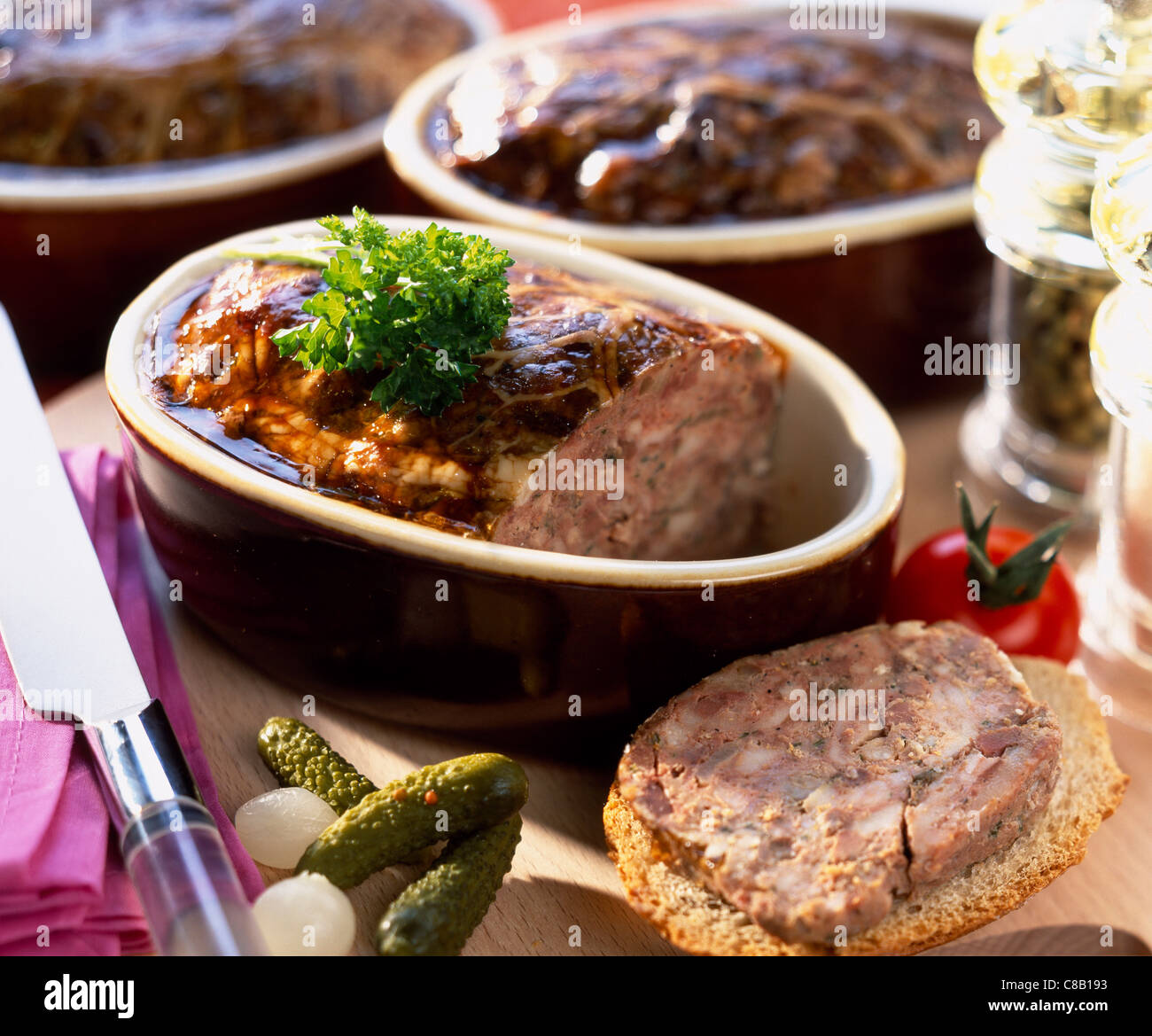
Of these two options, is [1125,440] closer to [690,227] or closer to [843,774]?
[843,774]

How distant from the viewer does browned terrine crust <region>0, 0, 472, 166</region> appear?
172 inches

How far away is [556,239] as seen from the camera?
3797 mm

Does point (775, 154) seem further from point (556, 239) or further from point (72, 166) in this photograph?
point (72, 166)

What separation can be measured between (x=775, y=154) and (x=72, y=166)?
2202 mm

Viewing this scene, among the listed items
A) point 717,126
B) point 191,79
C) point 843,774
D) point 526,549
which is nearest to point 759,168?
point 717,126

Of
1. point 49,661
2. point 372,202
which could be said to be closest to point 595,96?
point 372,202

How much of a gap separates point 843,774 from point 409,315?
123 cm

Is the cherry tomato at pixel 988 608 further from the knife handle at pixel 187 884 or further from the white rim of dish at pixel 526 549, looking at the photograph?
the knife handle at pixel 187 884

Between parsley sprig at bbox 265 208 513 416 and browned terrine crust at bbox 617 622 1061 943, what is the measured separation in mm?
819

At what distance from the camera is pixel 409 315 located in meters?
2.77

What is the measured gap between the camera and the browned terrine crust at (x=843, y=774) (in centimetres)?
237

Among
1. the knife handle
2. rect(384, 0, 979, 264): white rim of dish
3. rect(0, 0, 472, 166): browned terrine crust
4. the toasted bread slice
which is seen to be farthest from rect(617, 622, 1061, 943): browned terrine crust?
rect(0, 0, 472, 166): browned terrine crust

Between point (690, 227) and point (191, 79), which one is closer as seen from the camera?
point (690, 227)

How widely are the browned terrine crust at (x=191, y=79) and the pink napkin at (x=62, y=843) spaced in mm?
2136
